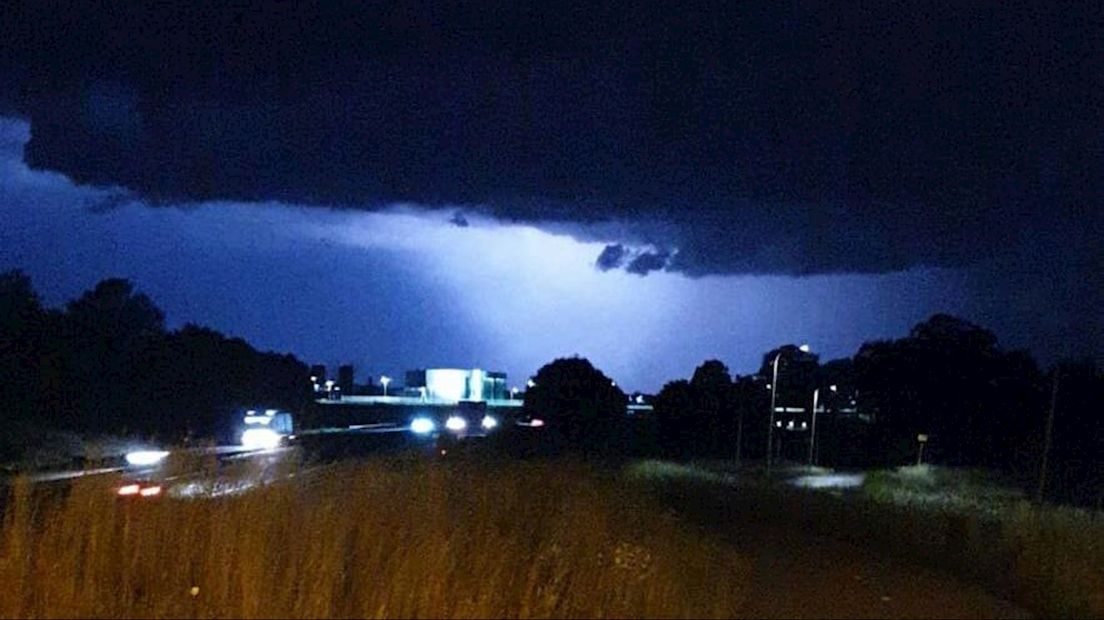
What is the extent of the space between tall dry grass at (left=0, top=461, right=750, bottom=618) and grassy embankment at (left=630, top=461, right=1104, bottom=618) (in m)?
6.10

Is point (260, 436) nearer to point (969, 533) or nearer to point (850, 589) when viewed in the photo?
point (969, 533)

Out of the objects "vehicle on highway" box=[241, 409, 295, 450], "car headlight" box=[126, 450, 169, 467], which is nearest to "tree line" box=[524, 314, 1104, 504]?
"vehicle on highway" box=[241, 409, 295, 450]

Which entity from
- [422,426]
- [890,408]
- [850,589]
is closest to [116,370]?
[422,426]

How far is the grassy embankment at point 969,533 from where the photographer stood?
15.7 m

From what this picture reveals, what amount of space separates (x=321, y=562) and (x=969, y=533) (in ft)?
46.0

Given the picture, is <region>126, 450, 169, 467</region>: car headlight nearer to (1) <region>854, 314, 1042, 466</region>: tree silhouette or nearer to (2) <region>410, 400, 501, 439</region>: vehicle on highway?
(2) <region>410, 400, 501, 439</region>: vehicle on highway

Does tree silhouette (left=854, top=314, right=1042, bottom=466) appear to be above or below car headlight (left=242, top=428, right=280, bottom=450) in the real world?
above

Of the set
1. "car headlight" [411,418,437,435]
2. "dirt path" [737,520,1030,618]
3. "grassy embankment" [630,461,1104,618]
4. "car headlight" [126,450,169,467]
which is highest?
"car headlight" [126,450,169,467]

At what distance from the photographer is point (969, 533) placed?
65.3ft

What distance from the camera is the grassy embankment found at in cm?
1566

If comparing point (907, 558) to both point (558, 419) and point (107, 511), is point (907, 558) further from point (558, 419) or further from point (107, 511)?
point (558, 419)

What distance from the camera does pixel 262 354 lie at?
98562 millimetres

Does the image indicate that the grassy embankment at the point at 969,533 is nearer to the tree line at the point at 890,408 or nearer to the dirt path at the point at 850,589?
the dirt path at the point at 850,589

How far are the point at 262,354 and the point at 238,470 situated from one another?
86666mm
